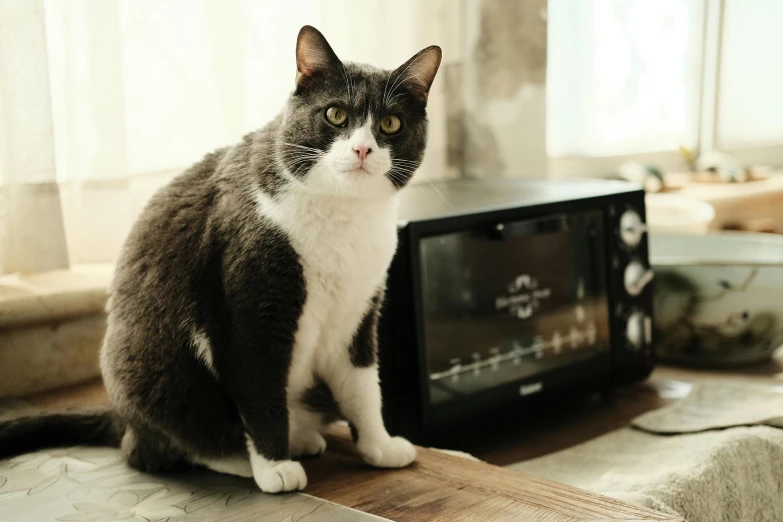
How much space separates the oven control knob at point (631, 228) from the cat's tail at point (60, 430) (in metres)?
0.77

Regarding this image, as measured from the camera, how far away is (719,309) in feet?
4.18

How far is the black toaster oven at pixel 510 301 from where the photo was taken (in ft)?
3.22

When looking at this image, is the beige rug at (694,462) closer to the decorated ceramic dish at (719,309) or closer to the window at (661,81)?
the decorated ceramic dish at (719,309)

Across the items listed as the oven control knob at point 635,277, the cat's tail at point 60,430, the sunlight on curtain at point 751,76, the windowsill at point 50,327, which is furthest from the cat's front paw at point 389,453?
the sunlight on curtain at point 751,76

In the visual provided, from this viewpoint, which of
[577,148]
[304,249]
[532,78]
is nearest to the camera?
[304,249]

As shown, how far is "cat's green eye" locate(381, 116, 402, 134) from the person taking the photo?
81 cm

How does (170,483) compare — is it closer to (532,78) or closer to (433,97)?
(433,97)

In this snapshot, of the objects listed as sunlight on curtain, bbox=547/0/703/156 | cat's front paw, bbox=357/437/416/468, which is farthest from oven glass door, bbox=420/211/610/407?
sunlight on curtain, bbox=547/0/703/156

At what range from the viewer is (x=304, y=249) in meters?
0.81

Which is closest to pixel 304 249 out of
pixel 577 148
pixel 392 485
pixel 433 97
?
pixel 392 485

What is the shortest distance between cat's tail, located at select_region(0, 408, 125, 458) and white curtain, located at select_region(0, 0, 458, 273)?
0.21 meters

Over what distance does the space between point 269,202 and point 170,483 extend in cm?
32

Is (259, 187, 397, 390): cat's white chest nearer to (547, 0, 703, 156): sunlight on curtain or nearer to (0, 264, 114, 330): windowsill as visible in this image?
(0, 264, 114, 330): windowsill

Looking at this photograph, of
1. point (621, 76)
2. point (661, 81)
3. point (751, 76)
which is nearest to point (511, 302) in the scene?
point (621, 76)
